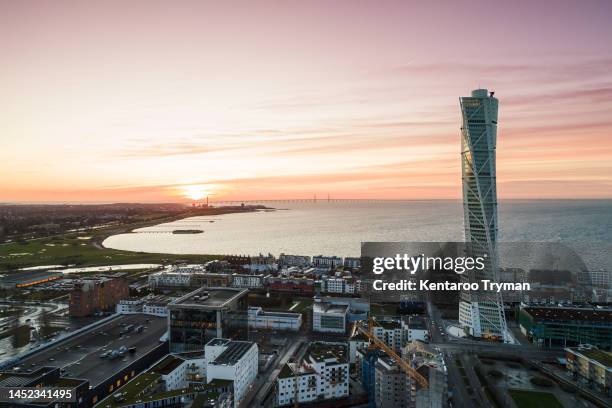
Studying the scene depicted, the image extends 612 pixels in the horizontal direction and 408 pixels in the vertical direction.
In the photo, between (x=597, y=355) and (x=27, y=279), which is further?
(x=27, y=279)

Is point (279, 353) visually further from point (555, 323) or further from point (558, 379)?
point (555, 323)

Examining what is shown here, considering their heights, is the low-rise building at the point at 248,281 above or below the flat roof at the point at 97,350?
below

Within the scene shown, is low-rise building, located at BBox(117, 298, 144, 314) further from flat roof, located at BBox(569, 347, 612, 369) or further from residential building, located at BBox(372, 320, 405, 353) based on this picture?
flat roof, located at BBox(569, 347, 612, 369)

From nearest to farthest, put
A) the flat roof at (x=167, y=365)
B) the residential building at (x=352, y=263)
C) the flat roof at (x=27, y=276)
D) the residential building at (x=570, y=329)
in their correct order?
1. the flat roof at (x=167, y=365)
2. the residential building at (x=570, y=329)
3. the flat roof at (x=27, y=276)
4. the residential building at (x=352, y=263)

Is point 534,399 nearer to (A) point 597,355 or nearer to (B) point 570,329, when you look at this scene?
(A) point 597,355

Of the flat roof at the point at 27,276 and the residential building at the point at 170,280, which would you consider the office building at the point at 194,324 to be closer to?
the residential building at the point at 170,280

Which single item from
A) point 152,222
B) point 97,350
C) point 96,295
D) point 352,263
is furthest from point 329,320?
point 152,222

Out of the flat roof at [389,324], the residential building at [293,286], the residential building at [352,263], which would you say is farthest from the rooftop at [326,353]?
the residential building at [352,263]

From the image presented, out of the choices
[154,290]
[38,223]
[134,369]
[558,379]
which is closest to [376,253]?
[154,290]
